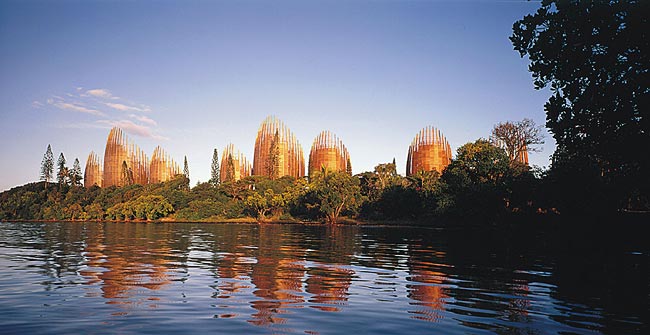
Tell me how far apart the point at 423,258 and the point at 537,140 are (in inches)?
2084

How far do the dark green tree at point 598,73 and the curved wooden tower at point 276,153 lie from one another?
109569mm

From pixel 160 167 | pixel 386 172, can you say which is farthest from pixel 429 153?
pixel 160 167

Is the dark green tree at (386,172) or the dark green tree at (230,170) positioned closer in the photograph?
the dark green tree at (386,172)

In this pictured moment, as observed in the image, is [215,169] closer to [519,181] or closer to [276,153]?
[276,153]

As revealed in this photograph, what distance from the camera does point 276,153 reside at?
133250mm

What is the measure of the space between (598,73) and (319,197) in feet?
235

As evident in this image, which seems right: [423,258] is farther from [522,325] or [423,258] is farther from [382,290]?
[522,325]

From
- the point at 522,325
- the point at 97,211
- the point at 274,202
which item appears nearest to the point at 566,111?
the point at 522,325

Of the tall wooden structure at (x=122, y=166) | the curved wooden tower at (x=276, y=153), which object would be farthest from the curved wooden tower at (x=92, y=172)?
the curved wooden tower at (x=276, y=153)

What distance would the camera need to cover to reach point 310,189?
96.4 metres

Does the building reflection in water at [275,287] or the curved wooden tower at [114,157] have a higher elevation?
the curved wooden tower at [114,157]

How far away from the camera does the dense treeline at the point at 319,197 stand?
66.9 metres

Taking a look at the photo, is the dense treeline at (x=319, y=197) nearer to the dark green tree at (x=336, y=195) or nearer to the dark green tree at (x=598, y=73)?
the dark green tree at (x=336, y=195)

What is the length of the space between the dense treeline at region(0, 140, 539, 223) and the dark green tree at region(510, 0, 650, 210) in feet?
128
